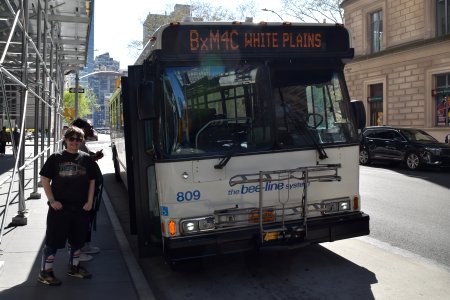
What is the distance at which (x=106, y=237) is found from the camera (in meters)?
7.25

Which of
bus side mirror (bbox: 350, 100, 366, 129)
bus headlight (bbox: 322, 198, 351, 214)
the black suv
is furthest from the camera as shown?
the black suv

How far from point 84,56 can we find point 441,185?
13807 millimetres

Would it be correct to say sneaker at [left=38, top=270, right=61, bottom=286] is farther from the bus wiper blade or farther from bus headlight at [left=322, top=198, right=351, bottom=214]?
bus headlight at [left=322, top=198, right=351, bottom=214]

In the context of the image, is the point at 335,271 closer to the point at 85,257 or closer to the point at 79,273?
the point at 79,273

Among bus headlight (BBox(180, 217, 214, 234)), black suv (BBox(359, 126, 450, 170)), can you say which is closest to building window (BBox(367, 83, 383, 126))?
black suv (BBox(359, 126, 450, 170))

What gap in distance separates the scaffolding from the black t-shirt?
0.81 metres

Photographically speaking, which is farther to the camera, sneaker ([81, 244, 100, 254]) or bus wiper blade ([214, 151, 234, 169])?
sneaker ([81, 244, 100, 254])

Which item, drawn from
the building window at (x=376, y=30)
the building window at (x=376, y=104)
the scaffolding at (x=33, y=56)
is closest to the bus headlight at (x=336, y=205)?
the scaffolding at (x=33, y=56)

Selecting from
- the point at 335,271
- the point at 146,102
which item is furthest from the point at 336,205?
the point at 146,102

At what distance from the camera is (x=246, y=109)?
523 centimetres

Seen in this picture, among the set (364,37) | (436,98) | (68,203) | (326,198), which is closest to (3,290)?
(68,203)

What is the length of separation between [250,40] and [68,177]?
2542mm

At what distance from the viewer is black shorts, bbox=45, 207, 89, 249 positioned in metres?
5.04

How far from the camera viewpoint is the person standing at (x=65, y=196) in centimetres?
502
